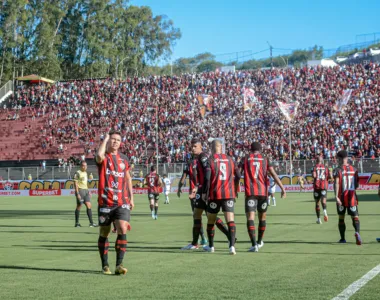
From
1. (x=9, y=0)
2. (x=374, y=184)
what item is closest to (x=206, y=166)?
(x=374, y=184)

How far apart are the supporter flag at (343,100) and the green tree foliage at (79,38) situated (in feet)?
132

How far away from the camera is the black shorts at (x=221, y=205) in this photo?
38.8 feet

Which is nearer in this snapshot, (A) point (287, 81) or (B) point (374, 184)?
(B) point (374, 184)

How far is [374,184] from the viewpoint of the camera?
43844 mm

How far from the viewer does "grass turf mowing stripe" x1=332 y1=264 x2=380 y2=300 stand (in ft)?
23.9

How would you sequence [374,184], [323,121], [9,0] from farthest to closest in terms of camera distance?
[9,0] < [323,121] < [374,184]

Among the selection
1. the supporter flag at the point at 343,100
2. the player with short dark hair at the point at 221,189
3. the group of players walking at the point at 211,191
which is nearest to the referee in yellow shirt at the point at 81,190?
the group of players walking at the point at 211,191

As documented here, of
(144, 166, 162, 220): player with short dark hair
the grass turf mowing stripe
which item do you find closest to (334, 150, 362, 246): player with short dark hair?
the grass turf mowing stripe

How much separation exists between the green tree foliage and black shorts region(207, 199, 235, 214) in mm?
72182

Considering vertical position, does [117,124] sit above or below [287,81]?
below

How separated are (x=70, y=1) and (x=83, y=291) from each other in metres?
85.9

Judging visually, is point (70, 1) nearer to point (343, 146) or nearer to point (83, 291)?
point (343, 146)

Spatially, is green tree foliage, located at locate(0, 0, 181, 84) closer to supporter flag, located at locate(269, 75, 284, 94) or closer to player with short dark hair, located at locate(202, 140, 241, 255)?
supporter flag, located at locate(269, 75, 284, 94)

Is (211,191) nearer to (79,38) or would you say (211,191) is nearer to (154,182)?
(154,182)
